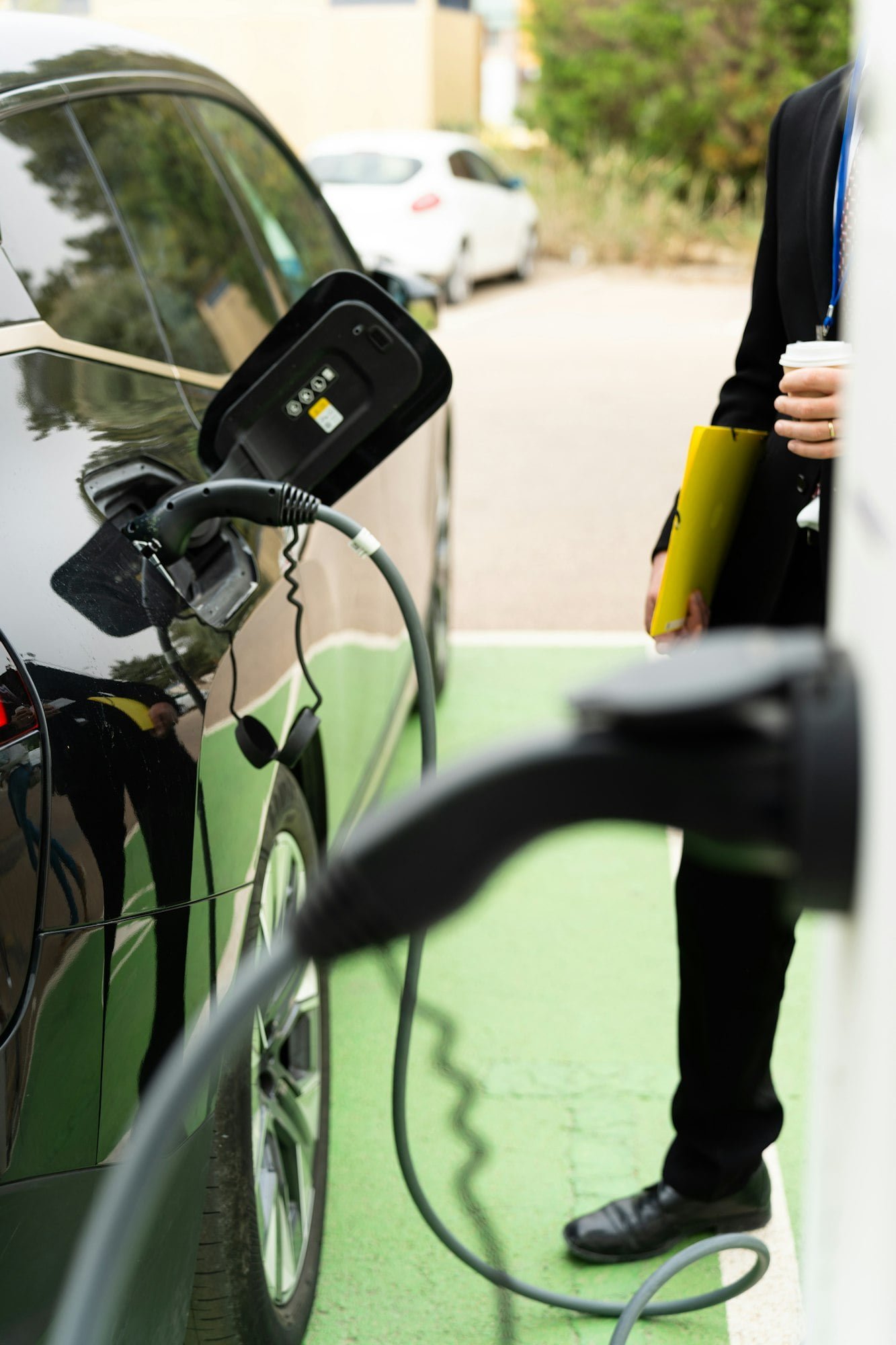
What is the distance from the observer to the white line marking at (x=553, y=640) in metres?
5.23

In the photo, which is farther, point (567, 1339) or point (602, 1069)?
point (602, 1069)

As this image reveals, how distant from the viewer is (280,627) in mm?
1957

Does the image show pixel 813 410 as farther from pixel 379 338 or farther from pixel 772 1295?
pixel 772 1295

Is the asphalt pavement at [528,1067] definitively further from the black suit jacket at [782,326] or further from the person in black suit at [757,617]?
the black suit jacket at [782,326]

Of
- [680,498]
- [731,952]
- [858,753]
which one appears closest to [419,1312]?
[731,952]

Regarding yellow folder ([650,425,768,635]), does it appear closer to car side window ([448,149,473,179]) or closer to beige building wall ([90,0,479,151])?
car side window ([448,149,473,179])

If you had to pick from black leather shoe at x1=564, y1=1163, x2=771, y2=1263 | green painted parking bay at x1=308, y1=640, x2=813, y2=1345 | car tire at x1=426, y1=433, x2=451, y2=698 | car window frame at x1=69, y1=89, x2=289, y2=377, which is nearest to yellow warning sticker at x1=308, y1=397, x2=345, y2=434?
car window frame at x1=69, y1=89, x2=289, y2=377

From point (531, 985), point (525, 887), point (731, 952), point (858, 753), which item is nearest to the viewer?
point (858, 753)

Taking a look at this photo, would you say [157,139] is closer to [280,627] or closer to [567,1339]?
[280,627]

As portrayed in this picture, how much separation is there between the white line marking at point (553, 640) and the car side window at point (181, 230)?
8.16 ft

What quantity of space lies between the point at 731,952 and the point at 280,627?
2.60 ft

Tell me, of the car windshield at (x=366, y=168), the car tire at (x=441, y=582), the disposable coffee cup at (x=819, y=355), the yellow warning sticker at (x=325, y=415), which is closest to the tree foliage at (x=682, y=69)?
the car windshield at (x=366, y=168)

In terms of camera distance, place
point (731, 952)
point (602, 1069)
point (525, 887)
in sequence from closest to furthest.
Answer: point (731, 952) → point (602, 1069) → point (525, 887)

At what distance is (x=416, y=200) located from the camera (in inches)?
558
